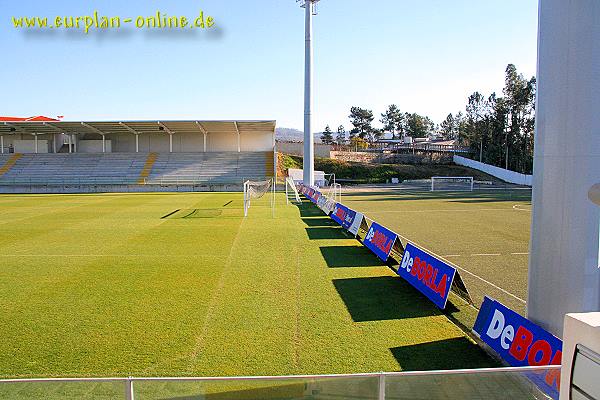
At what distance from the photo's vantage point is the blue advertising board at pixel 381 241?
11.0 metres

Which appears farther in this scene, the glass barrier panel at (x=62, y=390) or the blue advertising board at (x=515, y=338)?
the blue advertising board at (x=515, y=338)

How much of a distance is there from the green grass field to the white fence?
2701 cm

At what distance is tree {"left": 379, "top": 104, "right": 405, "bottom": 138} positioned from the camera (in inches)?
4500

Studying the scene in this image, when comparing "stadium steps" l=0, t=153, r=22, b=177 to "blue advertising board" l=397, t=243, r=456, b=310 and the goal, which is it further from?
"blue advertising board" l=397, t=243, r=456, b=310

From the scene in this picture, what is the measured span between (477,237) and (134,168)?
1551 inches

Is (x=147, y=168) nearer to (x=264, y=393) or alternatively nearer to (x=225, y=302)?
(x=225, y=302)

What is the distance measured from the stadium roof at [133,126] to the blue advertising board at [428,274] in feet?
123

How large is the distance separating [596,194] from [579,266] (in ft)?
9.52

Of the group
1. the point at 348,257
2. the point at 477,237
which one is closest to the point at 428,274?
the point at 348,257

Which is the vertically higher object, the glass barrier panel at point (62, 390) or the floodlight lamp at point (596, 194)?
the floodlight lamp at point (596, 194)

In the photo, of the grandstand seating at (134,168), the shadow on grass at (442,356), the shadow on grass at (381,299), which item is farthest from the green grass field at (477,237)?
the grandstand seating at (134,168)

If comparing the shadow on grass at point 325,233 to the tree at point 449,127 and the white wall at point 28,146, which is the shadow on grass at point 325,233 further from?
the tree at point 449,127

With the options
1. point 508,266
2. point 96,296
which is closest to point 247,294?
point 96,296

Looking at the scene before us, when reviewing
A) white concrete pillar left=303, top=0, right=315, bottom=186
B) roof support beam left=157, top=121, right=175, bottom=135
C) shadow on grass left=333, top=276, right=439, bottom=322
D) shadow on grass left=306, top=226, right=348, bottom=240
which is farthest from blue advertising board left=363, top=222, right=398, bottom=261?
roof support beam left=157, top=121, right=175, bottom=135
